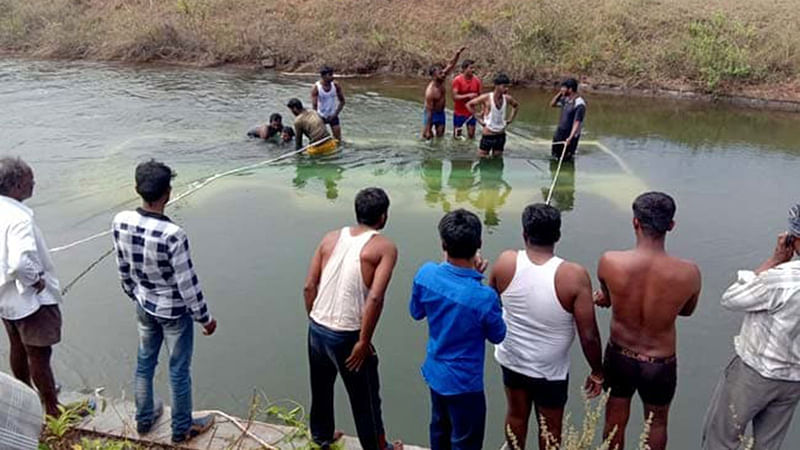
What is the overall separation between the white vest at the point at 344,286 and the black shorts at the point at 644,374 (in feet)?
4.28

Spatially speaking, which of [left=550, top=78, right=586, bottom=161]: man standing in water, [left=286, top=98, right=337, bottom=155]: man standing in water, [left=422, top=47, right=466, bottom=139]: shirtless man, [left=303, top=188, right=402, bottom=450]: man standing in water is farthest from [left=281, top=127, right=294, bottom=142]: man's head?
[left=303, top=188, right=402, bottom=450]: man standing in water

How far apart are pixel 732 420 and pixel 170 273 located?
2923 mm

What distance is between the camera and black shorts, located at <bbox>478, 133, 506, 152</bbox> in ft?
31.1

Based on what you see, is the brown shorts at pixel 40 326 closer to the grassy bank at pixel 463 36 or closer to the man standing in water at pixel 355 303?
the man standing in water at pixel 355 303

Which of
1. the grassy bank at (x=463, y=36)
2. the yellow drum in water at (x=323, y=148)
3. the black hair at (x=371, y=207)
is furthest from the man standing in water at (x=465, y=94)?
the black hair at (x=371, y=207)

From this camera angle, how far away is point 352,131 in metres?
11.7

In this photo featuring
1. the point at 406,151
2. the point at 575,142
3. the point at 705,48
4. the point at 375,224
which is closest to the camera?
the point at 375,224

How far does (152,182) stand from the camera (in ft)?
10.5

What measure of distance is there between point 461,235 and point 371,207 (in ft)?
1.75

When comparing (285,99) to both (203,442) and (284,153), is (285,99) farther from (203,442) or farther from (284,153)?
(203,442)

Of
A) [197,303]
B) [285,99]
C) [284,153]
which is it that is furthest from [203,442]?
[285,99]

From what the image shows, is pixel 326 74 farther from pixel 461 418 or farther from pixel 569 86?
pixel 461 418

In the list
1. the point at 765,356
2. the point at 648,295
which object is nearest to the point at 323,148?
the point at 648,295

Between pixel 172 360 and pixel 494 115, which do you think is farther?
pixel 494 115
